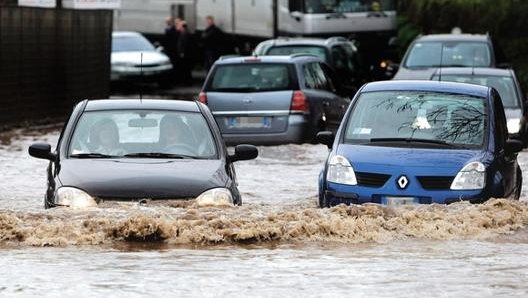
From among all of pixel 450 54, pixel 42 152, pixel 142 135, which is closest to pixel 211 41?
pixel 450 54

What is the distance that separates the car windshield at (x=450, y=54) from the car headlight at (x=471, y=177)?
49.2 ft

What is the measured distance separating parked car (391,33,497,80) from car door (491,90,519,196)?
1314cm

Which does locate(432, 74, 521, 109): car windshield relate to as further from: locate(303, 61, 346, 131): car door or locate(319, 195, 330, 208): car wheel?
locate(319, 195, 330, 208): car wheel

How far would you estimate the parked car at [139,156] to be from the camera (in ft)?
44.9

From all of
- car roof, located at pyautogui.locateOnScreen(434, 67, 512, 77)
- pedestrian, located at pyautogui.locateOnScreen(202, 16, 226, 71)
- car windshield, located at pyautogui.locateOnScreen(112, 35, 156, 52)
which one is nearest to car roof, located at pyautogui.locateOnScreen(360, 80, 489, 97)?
car roof, located at pyautogui.locateOnScreen(434, 67, 512, 77)

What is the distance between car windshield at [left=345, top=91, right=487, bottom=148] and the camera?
15.7 metres

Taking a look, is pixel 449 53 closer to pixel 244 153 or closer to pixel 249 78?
pixel 249 78

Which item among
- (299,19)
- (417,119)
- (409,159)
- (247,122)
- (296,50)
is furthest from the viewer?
(299,19)

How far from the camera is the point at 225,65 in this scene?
25438 mm

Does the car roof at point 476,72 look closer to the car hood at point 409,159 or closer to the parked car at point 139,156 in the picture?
the car hood at point 409,159

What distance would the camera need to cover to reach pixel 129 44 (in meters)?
43.0

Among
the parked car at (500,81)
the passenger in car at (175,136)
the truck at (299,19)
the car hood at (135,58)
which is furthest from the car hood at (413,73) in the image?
the passenger in car at (175,136)

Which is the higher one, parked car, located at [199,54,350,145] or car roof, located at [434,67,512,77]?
car roof, located at [434,67,512,77]

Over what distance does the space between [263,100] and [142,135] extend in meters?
10.1
